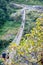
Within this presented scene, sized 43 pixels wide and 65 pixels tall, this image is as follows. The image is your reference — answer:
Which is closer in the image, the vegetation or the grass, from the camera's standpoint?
the vegetation

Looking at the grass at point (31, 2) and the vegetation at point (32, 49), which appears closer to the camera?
the vegetation at point (32, 49)

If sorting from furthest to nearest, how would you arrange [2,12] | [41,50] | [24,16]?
[2,12]
[24,16]
[41,50]

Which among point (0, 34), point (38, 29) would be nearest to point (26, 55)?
point (38, 29)

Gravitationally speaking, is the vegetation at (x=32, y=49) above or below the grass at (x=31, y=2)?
above

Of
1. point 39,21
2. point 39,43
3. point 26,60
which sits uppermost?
point 39,21

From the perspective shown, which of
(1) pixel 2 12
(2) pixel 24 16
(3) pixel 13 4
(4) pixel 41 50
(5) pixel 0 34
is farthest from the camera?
(3) pixel 13 4

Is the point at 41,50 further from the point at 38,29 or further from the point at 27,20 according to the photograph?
the point at 27,20

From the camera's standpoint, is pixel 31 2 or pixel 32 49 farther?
pixel 31 2

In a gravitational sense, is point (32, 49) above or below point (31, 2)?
above

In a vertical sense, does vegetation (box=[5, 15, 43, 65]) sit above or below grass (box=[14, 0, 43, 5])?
above

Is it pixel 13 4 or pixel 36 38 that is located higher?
pixel 36 38

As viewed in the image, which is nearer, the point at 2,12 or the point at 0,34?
the point at 0,34
